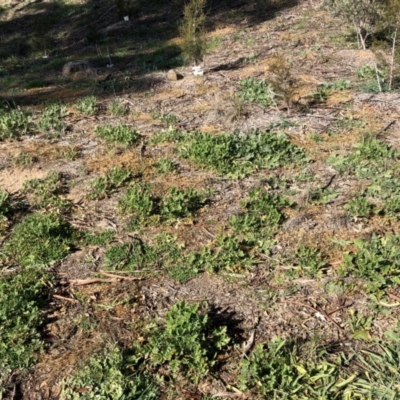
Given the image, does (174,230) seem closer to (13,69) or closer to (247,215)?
(247,215)

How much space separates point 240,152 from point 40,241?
139 inches

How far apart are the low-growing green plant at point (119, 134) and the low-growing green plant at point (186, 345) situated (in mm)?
4624

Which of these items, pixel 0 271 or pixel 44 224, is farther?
pixel 44 224

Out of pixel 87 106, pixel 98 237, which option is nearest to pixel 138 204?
pixel 98 237

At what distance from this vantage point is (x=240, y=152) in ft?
24.6

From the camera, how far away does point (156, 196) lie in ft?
21.6

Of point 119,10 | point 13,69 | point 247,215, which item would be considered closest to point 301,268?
point 247,215

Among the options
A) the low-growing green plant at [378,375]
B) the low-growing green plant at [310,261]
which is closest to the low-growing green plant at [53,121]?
the low-growing green plant at [310,261]

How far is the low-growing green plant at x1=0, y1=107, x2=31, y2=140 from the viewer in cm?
883

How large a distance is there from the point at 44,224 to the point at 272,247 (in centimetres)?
293

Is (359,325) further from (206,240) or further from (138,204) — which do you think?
(138,204)

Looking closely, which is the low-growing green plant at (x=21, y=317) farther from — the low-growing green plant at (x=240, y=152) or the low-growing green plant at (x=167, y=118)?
the low-growing green plant at (x=167, y=118)

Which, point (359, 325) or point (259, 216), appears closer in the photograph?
point (359, 325)

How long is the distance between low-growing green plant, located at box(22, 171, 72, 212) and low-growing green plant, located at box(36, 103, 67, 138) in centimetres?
199
